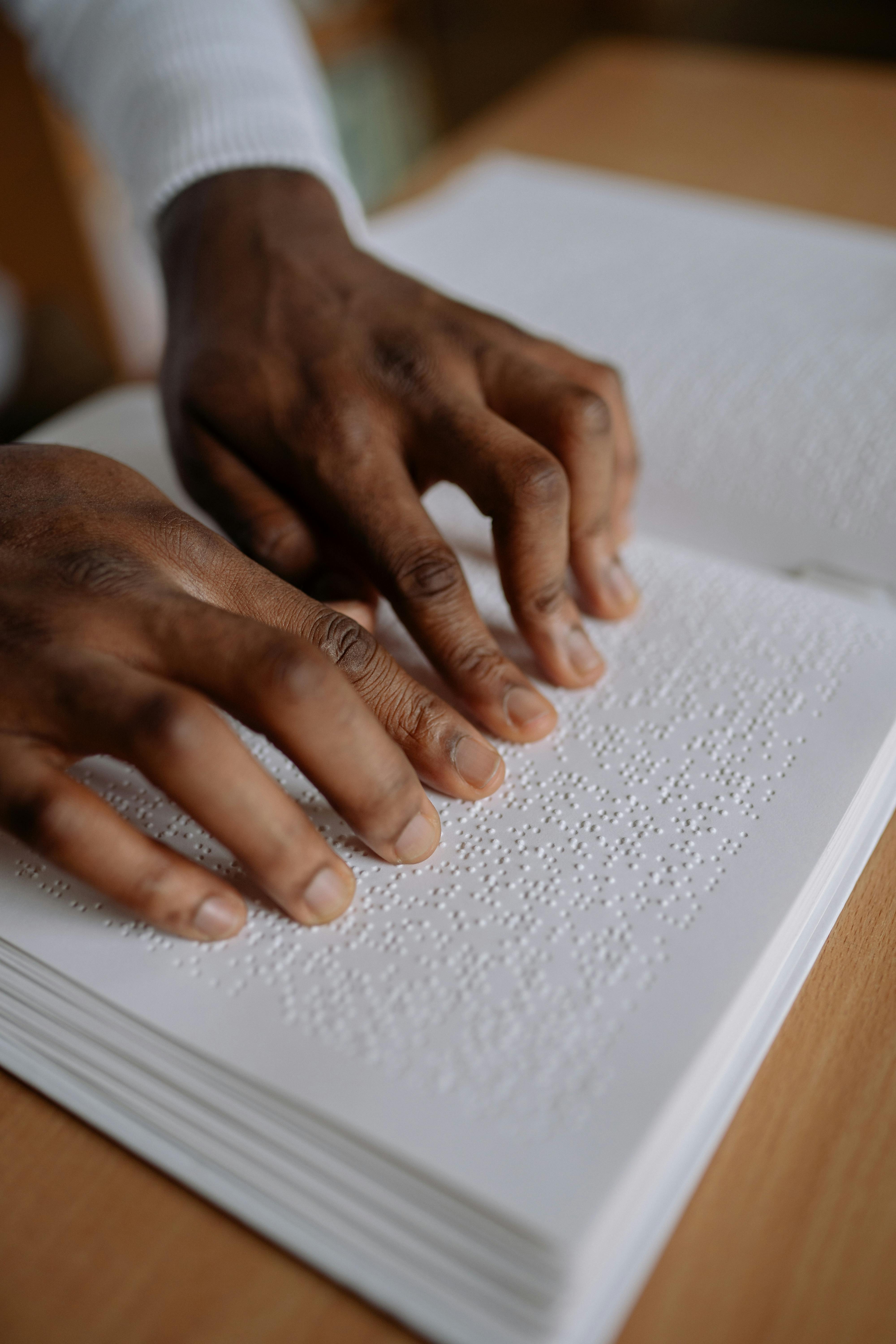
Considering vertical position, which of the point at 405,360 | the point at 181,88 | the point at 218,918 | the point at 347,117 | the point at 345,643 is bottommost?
the point at 218,918

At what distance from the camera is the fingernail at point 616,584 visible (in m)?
0.53

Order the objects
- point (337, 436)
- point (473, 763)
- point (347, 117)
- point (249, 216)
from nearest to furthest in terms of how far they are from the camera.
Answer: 1. point (473, 763)
2. point (337, 436)
3. point (249, 216)
4. point (347, 117)

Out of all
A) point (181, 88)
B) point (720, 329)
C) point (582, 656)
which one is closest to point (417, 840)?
point (582, 656)

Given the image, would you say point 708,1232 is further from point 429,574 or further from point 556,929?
point 429,574

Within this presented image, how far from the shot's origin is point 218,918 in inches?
15.2

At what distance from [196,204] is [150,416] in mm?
148

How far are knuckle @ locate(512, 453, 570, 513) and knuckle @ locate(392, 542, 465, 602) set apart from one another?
43 millimetres

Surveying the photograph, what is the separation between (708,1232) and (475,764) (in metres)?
0.19

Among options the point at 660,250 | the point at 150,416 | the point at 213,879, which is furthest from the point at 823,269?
the point at 213,879

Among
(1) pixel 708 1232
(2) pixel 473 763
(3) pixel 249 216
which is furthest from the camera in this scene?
(3) pixel 249 216

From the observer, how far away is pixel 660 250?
0.81 meters

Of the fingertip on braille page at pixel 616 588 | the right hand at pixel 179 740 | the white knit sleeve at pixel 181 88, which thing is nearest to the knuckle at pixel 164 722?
the right hand at pixel 179 740

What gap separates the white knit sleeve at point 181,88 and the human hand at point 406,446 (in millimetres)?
138

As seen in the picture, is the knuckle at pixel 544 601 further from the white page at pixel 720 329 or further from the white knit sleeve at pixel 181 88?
the white knit sleeve at pixel 181 88
